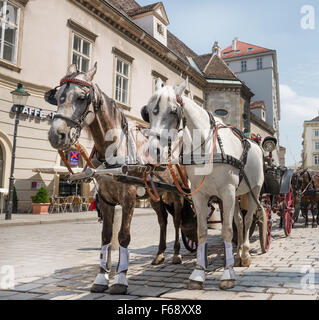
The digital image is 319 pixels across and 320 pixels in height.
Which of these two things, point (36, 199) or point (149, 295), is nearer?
point (149, 295)

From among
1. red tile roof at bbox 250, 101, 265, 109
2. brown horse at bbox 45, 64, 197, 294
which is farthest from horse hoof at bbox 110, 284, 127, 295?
red tile roof at bbox 250, 101, 265, 109

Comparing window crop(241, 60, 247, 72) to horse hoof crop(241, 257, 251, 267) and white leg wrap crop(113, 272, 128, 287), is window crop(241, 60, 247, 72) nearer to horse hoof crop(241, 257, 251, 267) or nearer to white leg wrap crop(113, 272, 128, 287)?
horse hoof crop(241, 257, 251, 267)

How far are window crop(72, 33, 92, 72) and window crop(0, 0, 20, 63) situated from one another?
2.99 m

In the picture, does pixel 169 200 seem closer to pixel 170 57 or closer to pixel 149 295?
pixel 149 295

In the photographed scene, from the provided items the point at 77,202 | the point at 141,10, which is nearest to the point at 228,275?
the point at 77,202

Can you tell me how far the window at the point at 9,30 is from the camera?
43.9 ft

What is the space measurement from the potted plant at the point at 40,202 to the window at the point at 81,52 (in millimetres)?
6533

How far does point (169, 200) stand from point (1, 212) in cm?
1123

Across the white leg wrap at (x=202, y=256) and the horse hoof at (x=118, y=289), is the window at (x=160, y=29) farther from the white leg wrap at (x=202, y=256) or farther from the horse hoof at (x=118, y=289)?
the horse hoof at (x=118, y=289)

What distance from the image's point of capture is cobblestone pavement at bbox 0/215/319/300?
322 cm

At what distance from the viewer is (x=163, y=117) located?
3.12 metres

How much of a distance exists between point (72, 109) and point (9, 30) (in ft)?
42.9

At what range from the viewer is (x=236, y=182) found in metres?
3.66
